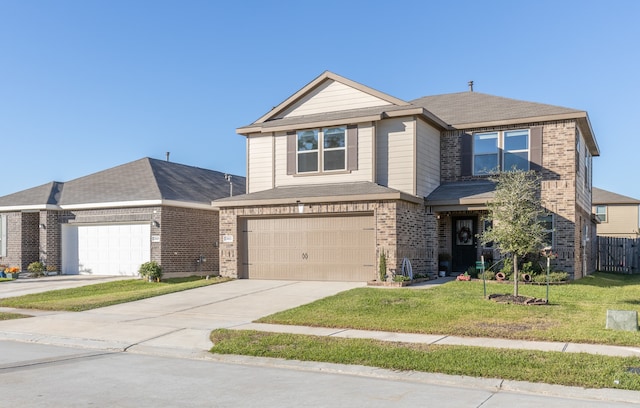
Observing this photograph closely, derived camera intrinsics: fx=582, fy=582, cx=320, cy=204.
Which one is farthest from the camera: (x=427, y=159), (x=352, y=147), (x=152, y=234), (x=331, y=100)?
(x=152, y=234)

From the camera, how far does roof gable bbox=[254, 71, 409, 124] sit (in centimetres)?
2145

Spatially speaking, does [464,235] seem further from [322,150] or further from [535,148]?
[322,150]

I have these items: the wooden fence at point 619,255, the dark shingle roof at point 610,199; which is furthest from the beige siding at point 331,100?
the dark shingle roof at point 610,199

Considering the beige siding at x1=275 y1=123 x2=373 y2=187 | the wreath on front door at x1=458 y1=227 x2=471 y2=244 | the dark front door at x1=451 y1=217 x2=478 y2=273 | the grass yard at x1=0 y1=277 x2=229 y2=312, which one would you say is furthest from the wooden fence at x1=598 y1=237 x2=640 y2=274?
the grass yard at x1=0 y1=277 x2=229 y2=312

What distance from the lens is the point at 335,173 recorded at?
21.0 metres

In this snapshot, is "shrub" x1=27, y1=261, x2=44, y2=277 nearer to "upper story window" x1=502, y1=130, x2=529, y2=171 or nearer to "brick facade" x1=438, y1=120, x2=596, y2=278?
"brick facade" x1=438, y1=120, x2=596, y2=278

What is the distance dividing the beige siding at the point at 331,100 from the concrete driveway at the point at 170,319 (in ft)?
22.5

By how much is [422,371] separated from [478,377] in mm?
801

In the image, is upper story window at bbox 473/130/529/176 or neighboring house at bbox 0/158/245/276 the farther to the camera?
neighboring house at bbox 0/158/245/276

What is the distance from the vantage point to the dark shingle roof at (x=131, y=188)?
2423cm

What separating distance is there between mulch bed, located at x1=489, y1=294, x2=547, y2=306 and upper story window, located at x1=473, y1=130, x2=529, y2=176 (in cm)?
740

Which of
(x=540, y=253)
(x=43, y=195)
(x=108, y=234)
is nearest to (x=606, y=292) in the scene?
(x=540, y=253)

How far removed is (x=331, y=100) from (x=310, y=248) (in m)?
5.86

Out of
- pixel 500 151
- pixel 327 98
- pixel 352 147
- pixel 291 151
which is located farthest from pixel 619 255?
pixel 291 151
